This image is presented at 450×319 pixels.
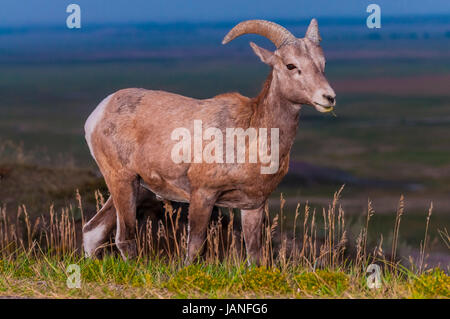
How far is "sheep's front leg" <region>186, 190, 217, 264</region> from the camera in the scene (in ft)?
29.8

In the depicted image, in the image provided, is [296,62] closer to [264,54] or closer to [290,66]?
[290,66]

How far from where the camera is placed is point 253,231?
31.4ft

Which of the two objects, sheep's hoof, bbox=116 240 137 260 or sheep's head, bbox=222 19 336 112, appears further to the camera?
sheep's hoof, bbox=116 240 137 260

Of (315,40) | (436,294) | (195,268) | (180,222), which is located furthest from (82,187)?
(436,294)

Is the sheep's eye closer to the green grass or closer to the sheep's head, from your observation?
the sheep's head

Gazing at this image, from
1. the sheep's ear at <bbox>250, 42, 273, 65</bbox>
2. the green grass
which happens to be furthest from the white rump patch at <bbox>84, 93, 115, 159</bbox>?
the sheep's ear at <bbox>250, 42, 273, 65</bbox>

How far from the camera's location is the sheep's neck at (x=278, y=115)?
881 cm

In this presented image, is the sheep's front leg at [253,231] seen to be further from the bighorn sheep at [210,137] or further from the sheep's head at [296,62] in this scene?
the sheep's head at [296,62]

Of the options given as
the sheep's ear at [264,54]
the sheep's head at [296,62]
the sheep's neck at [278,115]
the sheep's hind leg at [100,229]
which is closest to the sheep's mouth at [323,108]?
the sheep's head at [296,62]

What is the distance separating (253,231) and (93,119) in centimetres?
270

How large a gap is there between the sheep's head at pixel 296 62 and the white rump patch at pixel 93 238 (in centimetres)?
341

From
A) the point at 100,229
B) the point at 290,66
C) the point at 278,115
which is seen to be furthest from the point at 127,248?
the point at 290,66

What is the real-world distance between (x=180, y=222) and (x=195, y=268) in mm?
4338
